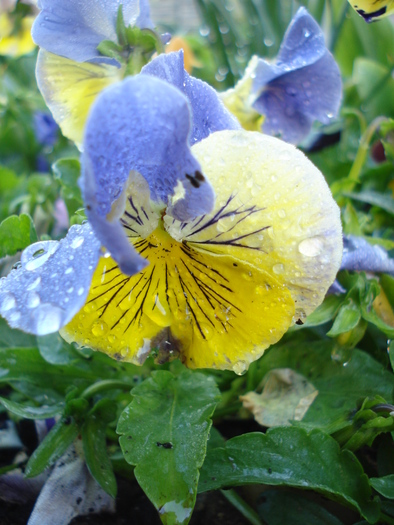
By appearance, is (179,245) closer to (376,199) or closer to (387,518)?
(387,518)

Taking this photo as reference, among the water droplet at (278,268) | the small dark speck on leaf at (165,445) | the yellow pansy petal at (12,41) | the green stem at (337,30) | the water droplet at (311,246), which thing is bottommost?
the small dark speck on leaf at (165,445)

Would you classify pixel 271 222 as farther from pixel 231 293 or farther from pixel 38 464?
pixel 38 464

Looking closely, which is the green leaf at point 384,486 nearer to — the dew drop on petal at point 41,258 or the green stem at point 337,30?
the dew drop on petal at point 41,258

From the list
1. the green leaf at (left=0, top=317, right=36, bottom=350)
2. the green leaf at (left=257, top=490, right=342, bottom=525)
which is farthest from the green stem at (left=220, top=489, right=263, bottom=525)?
the green leaf at (left=0, top=317, right=36, bottom=350)

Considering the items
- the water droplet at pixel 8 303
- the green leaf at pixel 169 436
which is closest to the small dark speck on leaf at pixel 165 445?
the green leaf at pixel 169 436

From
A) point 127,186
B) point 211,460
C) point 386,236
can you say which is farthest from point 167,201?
point 386,236

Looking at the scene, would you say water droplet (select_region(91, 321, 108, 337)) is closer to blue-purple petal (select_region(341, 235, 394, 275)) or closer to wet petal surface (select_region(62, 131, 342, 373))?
wet petal surface (select_region(62, 131, 342, 373))
